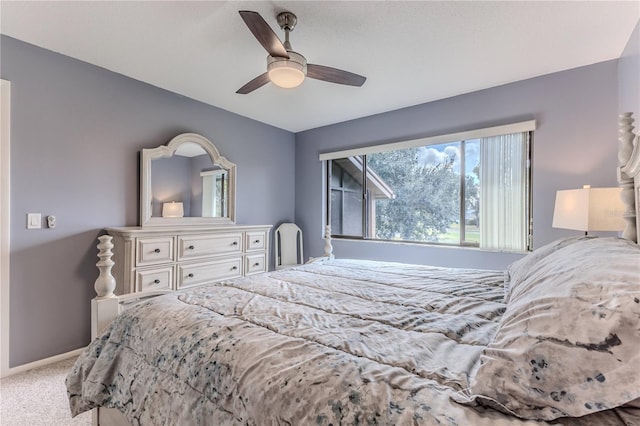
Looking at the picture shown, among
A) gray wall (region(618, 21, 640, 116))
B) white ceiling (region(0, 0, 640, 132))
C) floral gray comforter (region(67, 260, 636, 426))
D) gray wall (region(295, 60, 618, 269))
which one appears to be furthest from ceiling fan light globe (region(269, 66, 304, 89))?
gray wall (region(618, 21, 640, 116))

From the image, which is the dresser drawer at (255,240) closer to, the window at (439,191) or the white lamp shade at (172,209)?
Answer: the white lamp shade at (172,209)

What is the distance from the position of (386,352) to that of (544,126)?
9.82ft

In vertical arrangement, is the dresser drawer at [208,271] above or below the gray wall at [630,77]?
below

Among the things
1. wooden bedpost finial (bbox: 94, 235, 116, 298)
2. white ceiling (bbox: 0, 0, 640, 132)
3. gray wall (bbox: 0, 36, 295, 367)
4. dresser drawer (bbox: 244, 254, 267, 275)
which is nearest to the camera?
wooden bedpost finial (bbox: 94, 235, 116, 298)

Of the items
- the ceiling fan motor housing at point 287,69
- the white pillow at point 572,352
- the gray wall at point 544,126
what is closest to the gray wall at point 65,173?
the ceiling fan motor housing at point 287,69

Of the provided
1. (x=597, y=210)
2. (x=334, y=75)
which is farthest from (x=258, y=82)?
(x=597, y=210)

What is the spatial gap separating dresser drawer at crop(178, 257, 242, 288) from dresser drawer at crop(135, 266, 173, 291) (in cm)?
11

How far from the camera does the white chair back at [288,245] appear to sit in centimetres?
433

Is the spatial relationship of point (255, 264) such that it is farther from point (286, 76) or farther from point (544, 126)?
point (544, 126)

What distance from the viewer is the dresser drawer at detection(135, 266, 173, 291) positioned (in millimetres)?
2545

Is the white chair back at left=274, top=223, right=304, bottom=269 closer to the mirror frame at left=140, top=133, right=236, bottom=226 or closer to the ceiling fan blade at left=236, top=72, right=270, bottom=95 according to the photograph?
the mirror frame at left=140, top=133, right=236, bottom=226

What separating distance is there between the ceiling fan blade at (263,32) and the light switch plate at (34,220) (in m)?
2.24

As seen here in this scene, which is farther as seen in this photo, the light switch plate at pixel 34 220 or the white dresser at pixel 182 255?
the white dresser at pixel 182 255

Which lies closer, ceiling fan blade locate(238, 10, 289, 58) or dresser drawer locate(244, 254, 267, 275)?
ceiling fan blade locate(238, 10, 289, 58)
